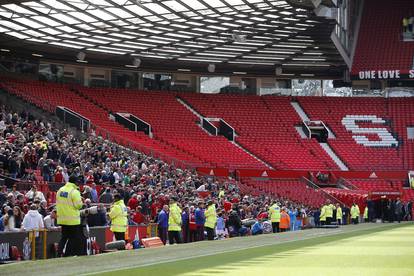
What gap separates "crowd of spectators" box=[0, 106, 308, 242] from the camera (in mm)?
20281

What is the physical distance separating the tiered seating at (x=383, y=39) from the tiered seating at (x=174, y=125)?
1294 centimetres

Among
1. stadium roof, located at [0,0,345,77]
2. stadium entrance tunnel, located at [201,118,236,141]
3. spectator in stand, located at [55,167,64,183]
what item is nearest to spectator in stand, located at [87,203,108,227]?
spectator in stand, located at [55,167,64,183]

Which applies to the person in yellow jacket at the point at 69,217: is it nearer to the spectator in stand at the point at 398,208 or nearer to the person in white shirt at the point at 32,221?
the person in white shirt at the point at 32,221

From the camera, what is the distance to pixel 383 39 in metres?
65.0

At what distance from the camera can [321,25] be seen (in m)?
46.2

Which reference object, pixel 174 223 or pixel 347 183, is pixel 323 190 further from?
pixel 174 223

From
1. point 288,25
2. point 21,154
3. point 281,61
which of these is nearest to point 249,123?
point 281,61

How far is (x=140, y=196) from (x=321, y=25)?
2272 cm

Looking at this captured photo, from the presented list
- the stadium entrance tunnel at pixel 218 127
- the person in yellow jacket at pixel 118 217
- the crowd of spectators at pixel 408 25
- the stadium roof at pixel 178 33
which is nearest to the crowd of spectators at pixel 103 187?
the person in yellow jacket at pixel 118 217

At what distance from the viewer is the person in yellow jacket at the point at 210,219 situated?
86.4ft

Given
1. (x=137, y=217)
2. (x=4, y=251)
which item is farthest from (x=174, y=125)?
(x=4, y=251)

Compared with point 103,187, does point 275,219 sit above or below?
below

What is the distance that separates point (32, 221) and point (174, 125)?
128ft

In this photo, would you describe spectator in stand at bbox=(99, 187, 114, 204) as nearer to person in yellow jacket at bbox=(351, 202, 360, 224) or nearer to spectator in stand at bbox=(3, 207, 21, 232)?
spectator in stand at bbox=(3, 207, 21, 232)
